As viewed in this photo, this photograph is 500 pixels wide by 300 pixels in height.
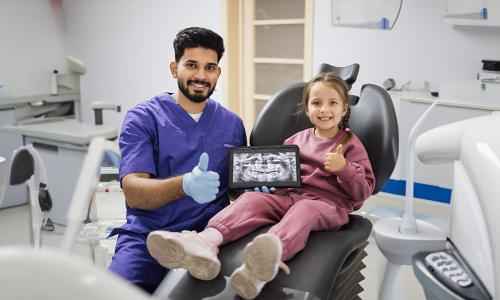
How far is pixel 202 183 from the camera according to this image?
128 cm

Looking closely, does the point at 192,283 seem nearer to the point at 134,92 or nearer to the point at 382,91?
the point at 382,91

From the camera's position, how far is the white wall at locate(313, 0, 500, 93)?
3.43 metres

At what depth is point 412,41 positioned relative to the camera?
142 inches

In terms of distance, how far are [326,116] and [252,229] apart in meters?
0.46

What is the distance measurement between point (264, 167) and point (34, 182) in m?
1.02

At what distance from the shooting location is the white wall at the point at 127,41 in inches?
183

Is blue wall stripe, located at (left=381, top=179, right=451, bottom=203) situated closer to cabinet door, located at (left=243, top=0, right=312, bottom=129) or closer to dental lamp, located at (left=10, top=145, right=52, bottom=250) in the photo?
cabinet door, located at (left=243, top=0, right=312, bottom=129)

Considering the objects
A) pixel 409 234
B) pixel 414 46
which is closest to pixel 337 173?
pixel 409 234

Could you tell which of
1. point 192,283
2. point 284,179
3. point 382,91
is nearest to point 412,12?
point 382,91

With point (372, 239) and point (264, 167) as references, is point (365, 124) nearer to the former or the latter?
point (264, 167)

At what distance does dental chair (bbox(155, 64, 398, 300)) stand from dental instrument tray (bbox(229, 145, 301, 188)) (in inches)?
6.2

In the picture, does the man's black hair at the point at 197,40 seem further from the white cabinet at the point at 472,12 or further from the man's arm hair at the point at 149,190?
the white cabinet at the point at 472,12

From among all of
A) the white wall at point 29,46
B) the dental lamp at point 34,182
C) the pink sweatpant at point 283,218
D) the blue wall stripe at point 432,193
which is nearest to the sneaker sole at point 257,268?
the pink sweatpant at point 283,218

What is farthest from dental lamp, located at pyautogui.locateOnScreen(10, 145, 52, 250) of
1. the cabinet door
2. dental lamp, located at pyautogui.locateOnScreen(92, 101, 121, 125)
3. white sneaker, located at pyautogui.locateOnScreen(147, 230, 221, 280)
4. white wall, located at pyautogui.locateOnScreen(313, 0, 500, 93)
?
the cabinet door
